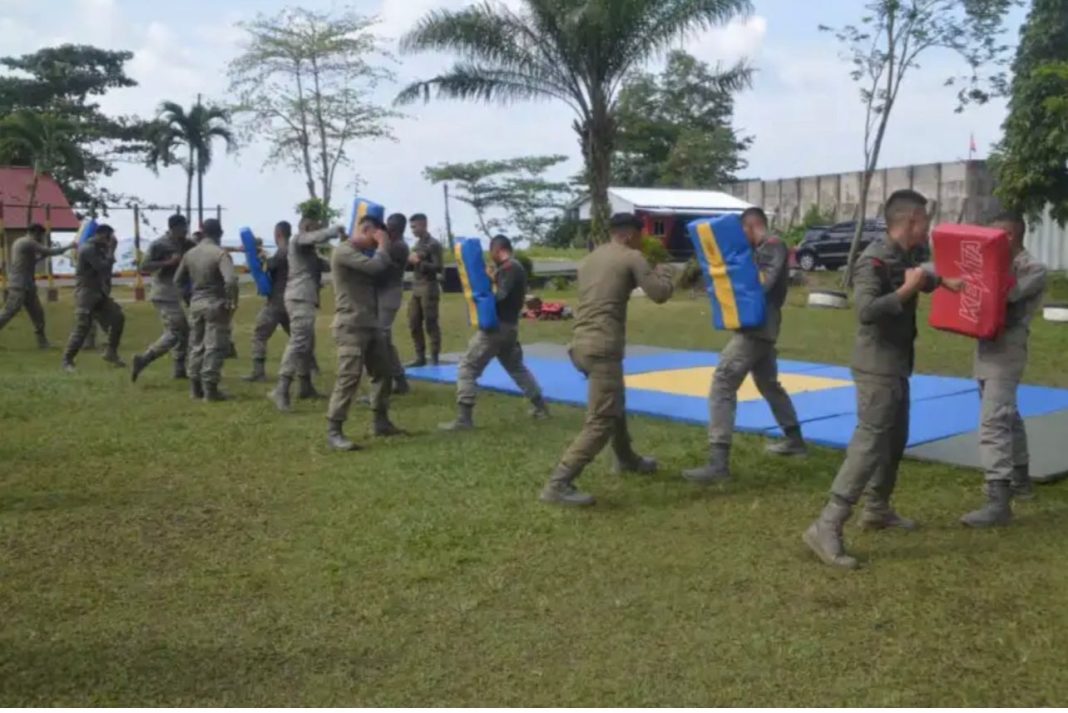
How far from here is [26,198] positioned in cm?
2867

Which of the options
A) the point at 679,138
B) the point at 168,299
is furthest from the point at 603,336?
the point at 679,138

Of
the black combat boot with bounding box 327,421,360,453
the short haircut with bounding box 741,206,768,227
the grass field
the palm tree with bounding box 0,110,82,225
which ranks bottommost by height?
the grass field

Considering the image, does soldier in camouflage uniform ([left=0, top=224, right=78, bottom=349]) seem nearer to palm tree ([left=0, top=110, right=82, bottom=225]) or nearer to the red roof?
the red roof

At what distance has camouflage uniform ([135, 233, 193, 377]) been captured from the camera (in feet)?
37.2

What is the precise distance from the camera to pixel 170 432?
8.86 metres

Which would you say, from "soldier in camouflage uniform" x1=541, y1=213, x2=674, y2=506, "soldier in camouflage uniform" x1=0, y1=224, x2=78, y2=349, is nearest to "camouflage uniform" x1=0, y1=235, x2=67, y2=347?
"soldier in camouflage uniform" x1=0, y1=224, x2=78, y2=349

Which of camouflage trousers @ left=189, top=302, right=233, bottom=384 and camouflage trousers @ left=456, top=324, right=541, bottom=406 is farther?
camouflage trousers @ left=189, top=302, right=233, bottom=384

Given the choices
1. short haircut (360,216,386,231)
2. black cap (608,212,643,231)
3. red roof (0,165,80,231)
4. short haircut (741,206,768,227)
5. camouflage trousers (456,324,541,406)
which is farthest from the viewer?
red roof (0,165,80,231)

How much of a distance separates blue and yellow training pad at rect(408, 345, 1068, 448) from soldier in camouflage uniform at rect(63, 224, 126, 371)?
3801 mm

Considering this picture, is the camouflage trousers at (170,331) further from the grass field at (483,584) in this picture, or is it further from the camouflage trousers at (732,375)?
the camouflage trousers at (732,375)

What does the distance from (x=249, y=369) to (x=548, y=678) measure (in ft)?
31.2

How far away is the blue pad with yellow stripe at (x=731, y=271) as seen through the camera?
22.9ft

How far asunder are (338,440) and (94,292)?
6.24m

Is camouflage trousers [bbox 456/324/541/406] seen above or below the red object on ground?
below
